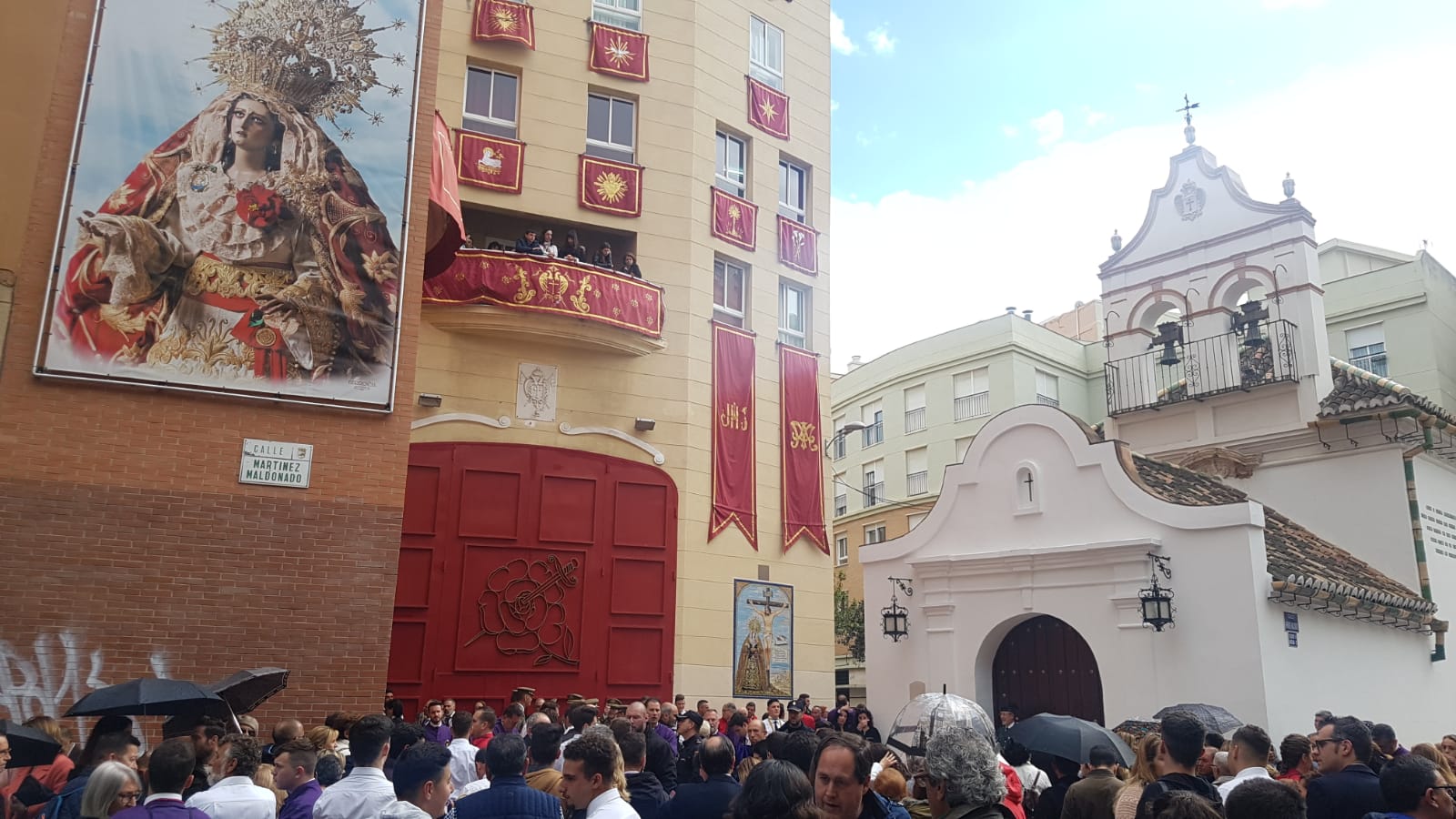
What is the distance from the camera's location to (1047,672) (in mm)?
15898

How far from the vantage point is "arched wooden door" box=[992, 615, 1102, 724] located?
15336 mm

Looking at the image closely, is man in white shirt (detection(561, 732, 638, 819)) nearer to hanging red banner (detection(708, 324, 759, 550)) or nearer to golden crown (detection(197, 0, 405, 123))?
golden crown (detection(197, 0, 405, 123))

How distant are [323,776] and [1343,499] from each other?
60.5 feet

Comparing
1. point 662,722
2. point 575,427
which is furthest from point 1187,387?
point 662,722

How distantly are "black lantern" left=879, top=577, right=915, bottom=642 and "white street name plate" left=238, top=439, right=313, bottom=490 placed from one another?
31.1 feet

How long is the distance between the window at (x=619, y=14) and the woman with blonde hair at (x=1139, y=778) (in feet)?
62.9

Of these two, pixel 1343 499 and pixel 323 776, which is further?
pixel 1343 499

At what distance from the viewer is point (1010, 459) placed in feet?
55.5

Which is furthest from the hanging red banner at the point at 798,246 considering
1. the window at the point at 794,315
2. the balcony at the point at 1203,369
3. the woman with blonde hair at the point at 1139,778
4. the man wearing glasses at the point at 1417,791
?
the man wearing glasses at the point at 1417,791

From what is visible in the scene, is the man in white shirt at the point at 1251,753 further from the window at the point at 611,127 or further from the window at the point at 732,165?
the window at the point at 732,165

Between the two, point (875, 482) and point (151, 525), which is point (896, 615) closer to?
point (151, 525)

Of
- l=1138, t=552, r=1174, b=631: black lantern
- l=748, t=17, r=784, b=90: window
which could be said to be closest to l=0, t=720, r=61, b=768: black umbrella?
l=1138, t=552, r=1174, b=631: black lantern

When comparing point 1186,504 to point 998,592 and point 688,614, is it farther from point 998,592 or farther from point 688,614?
point 688,614

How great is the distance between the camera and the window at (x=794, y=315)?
76.6 ft
